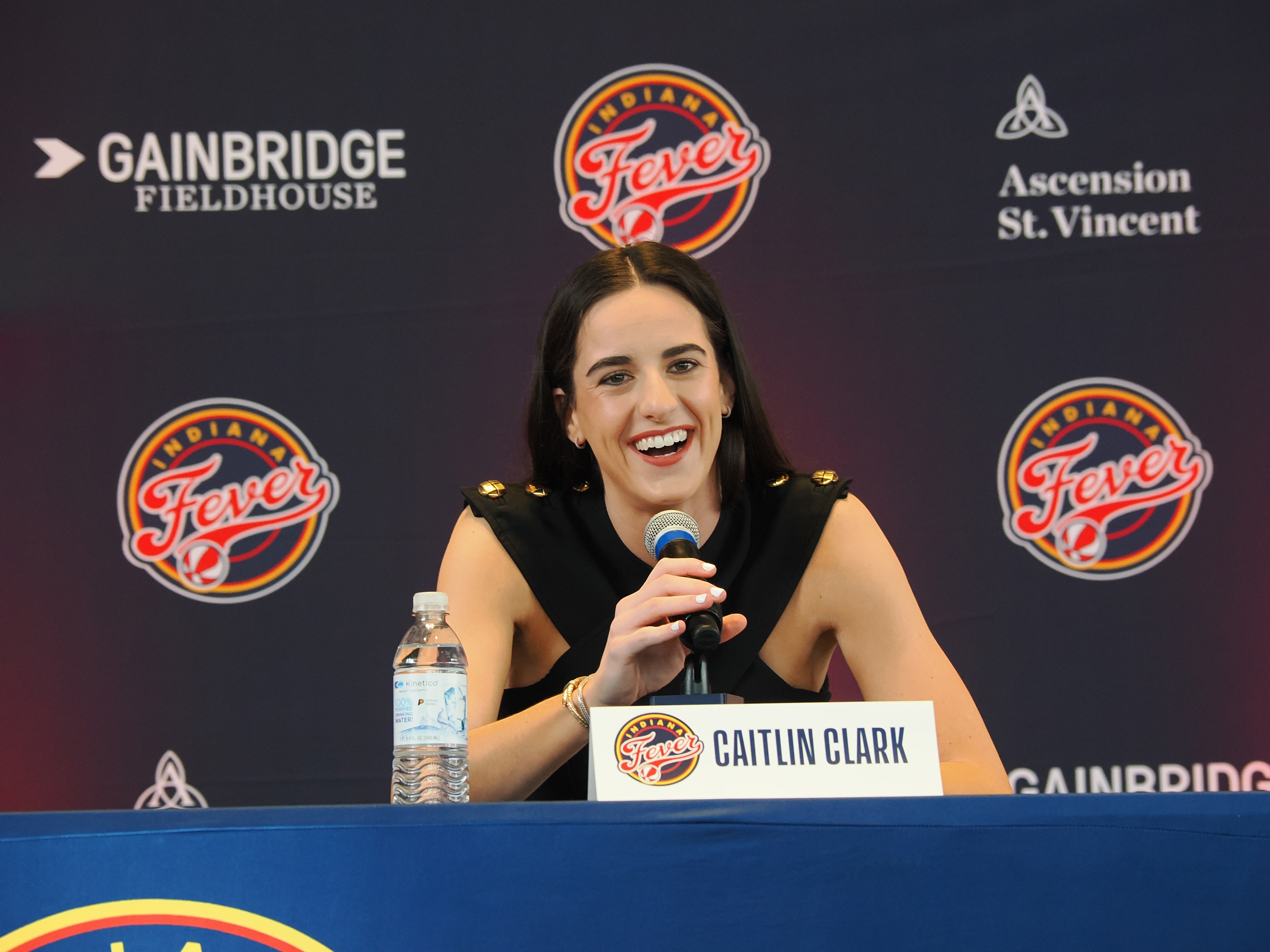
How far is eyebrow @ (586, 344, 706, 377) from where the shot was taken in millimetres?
1688

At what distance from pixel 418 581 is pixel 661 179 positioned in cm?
101

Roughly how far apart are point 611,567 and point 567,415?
244 mm

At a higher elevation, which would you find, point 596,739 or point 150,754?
point 150,754

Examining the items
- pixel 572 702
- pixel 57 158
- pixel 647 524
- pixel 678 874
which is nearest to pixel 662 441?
pixel 647 524

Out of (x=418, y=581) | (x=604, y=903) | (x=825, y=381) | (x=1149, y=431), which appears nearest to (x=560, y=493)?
(x=418, y=581)

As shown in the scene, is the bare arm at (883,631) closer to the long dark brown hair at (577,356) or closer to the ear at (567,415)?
the long dark brown hair at (577,356)

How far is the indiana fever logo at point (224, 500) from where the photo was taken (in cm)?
245

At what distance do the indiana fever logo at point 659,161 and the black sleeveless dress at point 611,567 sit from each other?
92 cm

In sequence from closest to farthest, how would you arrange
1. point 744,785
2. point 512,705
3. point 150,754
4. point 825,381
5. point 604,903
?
point 604,903 < point 744,785 < point 512,705 < point 150,754 < point 825,381

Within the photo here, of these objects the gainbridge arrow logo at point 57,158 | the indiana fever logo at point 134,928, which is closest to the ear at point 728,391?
the indiana fever logo at point 134,928

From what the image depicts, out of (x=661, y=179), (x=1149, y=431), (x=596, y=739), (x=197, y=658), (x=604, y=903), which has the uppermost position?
(x=661, y=179)

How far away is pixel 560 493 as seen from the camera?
73.3 inches

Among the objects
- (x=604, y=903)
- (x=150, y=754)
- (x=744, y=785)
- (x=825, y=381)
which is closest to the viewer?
(x=604, y=903)

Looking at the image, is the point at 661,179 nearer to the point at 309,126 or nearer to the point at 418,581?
the point at 309,126
